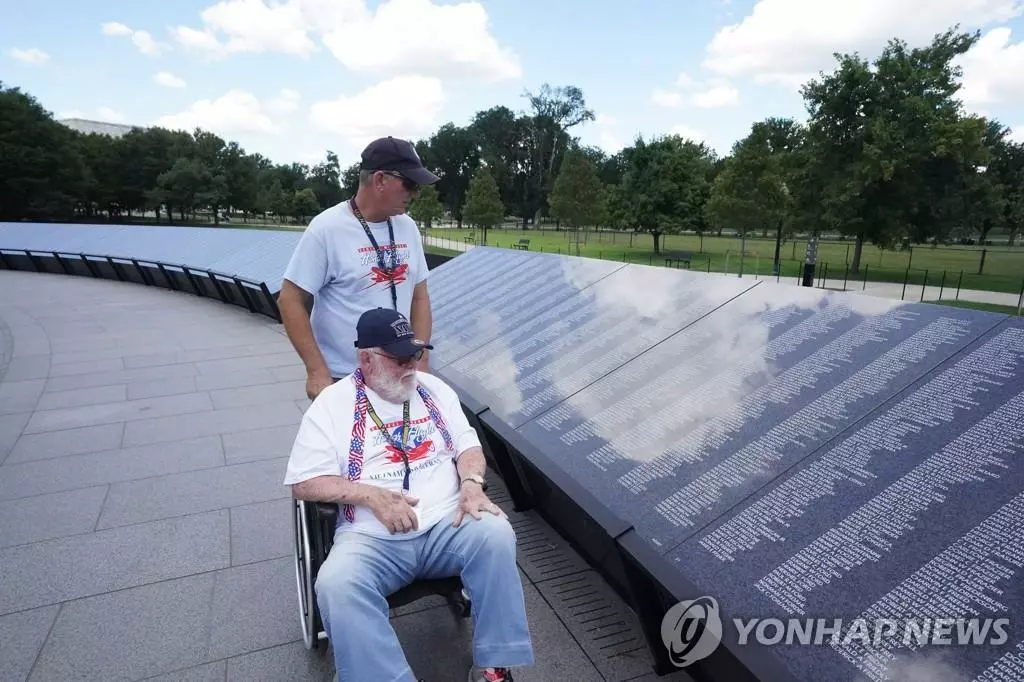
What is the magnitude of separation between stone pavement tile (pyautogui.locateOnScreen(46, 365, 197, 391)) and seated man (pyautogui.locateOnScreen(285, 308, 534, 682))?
19.6 ft

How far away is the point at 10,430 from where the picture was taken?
5355mm

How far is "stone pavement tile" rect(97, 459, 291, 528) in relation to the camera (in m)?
3.87

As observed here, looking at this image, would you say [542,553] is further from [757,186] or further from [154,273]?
[757,186]

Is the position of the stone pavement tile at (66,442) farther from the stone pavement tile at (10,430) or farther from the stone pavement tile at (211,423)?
the stone pavement tile at (211,423)

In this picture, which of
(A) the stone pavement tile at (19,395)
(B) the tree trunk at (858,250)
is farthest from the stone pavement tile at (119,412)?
(B) the tree trunk at (858,250)

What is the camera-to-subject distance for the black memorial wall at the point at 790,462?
1726 mm

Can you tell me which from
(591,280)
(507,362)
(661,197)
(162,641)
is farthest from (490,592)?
(661,197)

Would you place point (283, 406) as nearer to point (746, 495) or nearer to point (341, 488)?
point (341, 488)

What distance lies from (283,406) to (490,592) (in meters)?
4.68

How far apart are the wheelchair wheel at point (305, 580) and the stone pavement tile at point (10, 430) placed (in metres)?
3.61

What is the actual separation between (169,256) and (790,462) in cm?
1599

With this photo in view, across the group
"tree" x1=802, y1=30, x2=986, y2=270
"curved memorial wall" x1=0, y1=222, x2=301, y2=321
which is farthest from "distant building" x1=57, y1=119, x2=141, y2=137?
"tree" x1=802, y1=30, x2=986, y2=270

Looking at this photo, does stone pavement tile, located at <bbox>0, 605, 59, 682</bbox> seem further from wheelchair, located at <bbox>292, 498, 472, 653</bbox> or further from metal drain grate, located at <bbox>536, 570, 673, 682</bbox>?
metal drain grate, located at <bbox>536, 570, 673, 682</bbox>

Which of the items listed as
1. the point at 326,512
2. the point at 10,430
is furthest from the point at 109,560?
the point at 10,430
